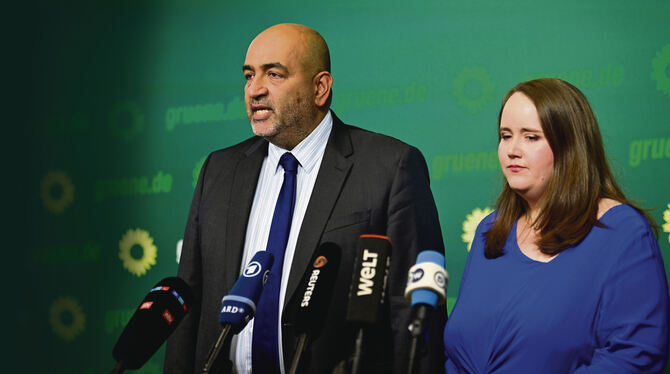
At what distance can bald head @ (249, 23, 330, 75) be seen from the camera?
228 centimetres

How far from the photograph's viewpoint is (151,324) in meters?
1.40

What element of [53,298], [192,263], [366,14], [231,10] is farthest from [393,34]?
[53,298]

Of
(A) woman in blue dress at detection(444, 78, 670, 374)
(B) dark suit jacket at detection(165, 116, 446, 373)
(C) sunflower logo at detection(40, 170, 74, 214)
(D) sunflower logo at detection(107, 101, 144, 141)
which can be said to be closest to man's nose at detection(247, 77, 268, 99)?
(B) dark suit jacket at detection(165, 116, 446, 373)

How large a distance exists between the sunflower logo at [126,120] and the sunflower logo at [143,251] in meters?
0.46

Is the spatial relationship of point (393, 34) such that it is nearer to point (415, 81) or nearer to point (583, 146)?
point (415, 81)

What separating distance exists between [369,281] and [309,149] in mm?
1057

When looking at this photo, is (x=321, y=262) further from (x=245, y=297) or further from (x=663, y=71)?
(x=663, y=71)

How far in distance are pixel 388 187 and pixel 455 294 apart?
835mm

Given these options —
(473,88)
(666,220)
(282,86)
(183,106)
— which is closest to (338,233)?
(282,86)

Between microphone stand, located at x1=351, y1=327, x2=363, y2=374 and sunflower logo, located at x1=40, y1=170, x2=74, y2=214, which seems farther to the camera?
sunflower logo, located at x1=40, y1=170, x2=74, y2=214

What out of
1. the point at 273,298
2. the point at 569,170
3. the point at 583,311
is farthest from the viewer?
the point at 273,298

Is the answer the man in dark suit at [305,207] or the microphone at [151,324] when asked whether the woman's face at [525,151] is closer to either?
the man in dark suit at [305,207]

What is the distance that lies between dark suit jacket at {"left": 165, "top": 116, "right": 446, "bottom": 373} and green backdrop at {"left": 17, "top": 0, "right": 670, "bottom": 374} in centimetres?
62

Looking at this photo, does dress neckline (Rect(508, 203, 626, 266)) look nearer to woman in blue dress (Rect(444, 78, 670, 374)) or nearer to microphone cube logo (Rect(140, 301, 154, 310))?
woman in blue dress (Rect(444, 78, 670, 374))
